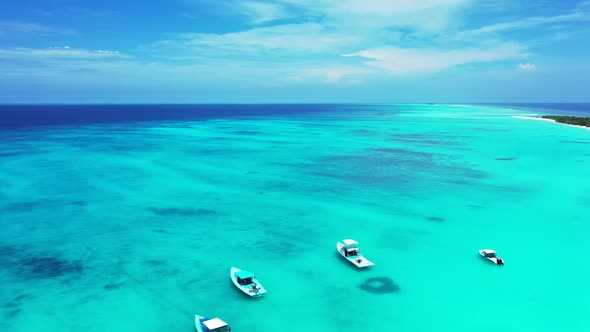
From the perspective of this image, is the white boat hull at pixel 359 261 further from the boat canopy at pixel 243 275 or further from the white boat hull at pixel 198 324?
the white boat hull at pixel 198 324

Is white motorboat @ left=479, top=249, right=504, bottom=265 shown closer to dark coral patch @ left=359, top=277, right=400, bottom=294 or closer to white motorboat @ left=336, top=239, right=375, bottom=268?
dark coral patch @ left=359, top=277, right=400, bottom=294

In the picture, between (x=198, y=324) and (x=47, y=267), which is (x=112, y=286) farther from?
(x=198, y=324)

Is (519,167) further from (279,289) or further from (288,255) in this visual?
(279,289)

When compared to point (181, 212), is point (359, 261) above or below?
below

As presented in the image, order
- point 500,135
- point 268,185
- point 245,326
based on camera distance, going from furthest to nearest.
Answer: point 500,135
point 268,185
point 245,326

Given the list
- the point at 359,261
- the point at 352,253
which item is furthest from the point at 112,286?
the point at 359,261

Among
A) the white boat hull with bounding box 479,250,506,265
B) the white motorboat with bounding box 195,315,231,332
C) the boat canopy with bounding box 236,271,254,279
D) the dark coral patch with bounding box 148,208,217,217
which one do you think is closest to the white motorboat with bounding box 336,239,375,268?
the boat canopy with bounding box 236,271,254,279

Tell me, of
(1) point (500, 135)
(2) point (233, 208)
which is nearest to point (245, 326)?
(2) point (233, 208)
